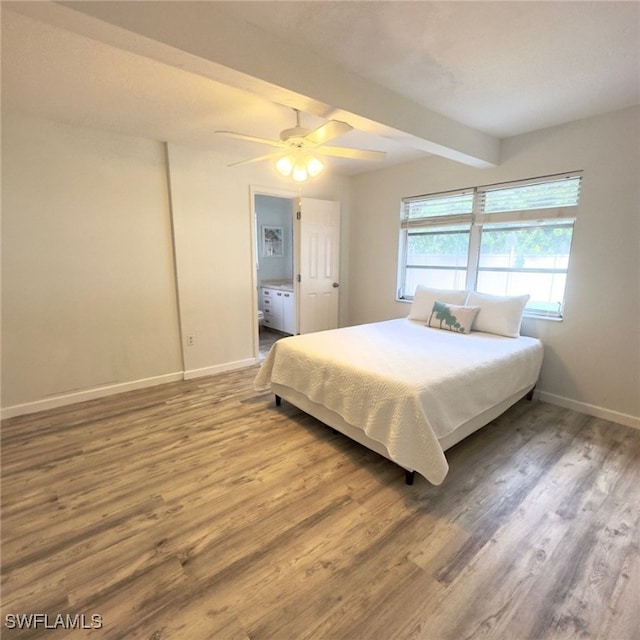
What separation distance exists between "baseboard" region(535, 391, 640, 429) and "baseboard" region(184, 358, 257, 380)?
10.4 feet

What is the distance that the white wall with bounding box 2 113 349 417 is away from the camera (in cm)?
271

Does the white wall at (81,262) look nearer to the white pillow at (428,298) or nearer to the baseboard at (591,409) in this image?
the white pillow at (428,298)

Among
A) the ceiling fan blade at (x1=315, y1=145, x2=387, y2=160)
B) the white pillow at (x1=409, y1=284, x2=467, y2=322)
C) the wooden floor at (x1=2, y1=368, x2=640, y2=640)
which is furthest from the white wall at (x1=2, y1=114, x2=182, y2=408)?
the white pillow at (x1=409, y1=284, x2=467, y2=322)

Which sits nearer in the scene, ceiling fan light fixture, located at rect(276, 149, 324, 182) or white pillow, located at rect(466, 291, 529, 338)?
ceiling fan light fixture, located at rect(276, 149, 324, 182)

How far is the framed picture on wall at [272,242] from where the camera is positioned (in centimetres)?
606

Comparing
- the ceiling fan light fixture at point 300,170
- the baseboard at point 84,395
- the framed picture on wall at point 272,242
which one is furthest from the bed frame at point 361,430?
the framed picture on wall at point 272,242

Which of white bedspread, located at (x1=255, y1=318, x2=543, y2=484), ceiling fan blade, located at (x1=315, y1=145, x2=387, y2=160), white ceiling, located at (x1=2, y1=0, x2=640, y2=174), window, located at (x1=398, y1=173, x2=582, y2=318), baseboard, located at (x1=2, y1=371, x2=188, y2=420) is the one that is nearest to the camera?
white ceiling, located at (x1=2, y1=0, x2=640, y2=174)

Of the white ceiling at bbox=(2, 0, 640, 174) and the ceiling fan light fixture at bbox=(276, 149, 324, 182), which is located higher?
the white ceiling at bbox=(2, 0, 640, 174)

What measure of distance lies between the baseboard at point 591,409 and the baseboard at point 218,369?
3.16 meters

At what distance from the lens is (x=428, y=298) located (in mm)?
3666

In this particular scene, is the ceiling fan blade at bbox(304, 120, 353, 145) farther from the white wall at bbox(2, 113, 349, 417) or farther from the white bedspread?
the white wall at bbox(2, 113, 349, 417)

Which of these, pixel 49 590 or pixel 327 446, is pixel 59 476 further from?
pixel 327 446

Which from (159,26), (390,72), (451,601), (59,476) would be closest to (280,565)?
(451,601)

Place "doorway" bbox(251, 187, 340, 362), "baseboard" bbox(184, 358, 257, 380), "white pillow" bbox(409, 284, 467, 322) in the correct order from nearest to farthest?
"white pillow" bbox(409, 284, 467, 322)
"baseboard" bbox(184, 358, 257, 380)
"doorway" bbox(251, 187, 340, 362)
